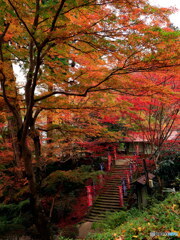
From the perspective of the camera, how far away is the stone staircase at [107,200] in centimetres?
1030

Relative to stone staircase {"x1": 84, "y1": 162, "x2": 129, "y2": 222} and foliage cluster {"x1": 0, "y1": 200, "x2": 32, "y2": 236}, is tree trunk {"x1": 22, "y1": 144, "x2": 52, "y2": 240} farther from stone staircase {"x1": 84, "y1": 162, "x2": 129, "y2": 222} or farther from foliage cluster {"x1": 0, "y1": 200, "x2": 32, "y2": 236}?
stone staircase {"x1": 84, "y1": 162, "x2": 129, "y2": 222}

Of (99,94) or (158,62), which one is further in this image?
(99,94)

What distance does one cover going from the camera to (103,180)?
13.0 meters

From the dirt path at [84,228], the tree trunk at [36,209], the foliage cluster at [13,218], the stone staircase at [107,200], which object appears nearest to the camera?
the tree trunk at [36,209]

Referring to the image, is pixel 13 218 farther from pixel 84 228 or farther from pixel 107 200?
pixel 107 200

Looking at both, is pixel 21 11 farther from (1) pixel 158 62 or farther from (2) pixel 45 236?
(2) pixel 45 236

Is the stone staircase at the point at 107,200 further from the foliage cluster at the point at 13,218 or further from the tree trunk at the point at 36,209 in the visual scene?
the tree trunk at the point at 36,209

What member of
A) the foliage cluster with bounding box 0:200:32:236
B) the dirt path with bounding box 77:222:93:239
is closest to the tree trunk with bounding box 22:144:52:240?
the foliage cluster with bounding box 0:200:32:236

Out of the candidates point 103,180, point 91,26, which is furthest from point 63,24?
point 103,180

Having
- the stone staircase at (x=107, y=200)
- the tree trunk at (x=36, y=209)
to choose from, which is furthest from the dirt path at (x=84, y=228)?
the tree trunk at (x=36, y=209)

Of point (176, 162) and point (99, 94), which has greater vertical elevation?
point (99, 94)

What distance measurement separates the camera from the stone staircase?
1030 centimetres

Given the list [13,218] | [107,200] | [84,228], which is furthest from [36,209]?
[107,200]

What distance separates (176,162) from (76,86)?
7.48 meters
